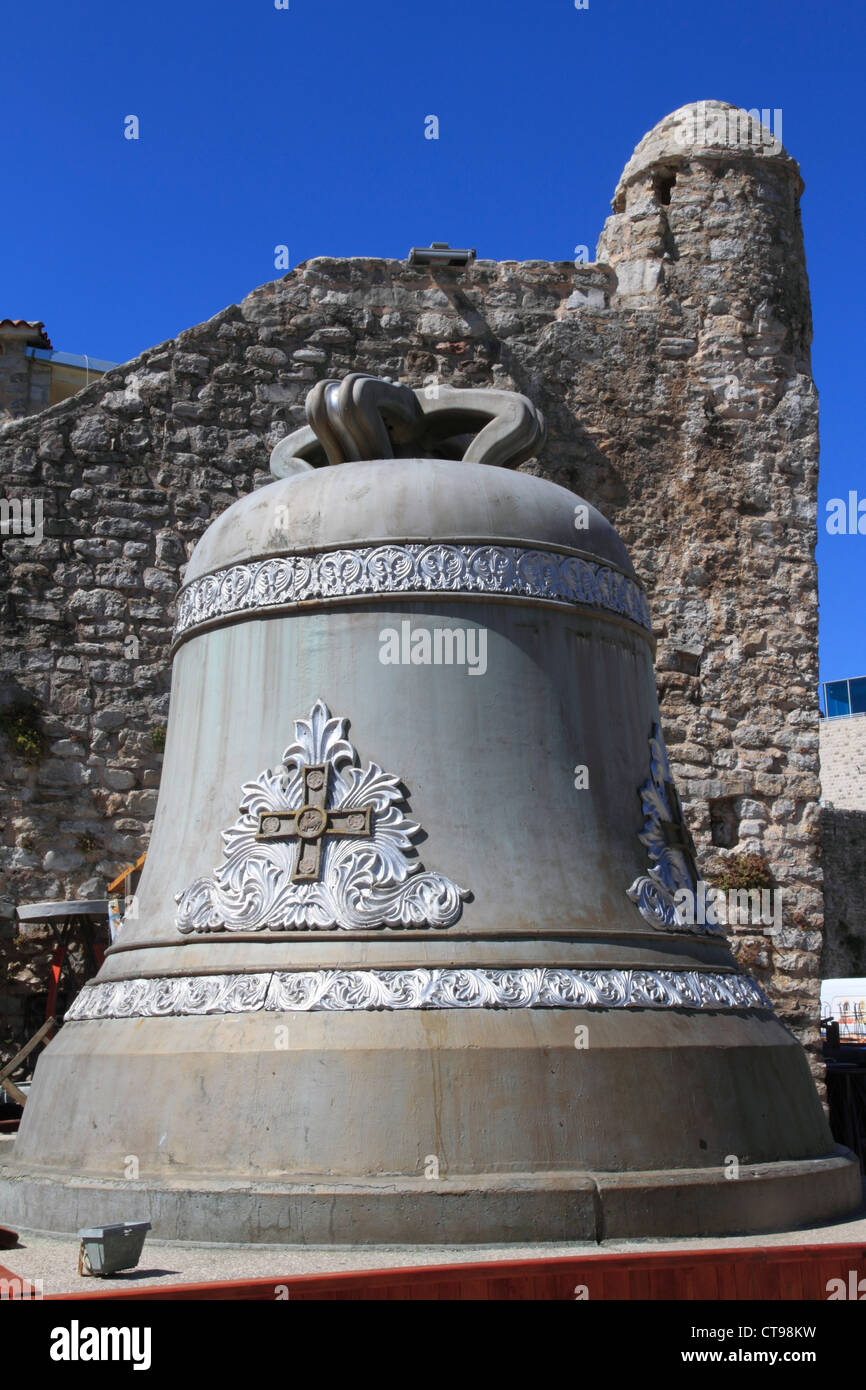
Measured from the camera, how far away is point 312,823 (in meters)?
4.14

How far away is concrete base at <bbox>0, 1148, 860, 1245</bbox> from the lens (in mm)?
3365

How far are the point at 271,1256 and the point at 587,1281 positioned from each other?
79cm

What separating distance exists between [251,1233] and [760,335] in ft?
32.4

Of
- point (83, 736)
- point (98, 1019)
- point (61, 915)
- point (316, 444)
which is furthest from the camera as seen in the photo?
point (83, 736)

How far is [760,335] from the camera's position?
1166cm

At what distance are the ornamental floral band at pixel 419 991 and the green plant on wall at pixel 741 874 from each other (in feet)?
22.1

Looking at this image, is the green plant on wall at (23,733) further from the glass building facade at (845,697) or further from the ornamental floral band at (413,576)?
the glass building facade at (845,697)

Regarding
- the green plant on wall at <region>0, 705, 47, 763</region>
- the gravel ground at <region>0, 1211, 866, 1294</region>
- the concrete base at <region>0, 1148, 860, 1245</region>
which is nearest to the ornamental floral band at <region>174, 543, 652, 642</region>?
the concrete base at <region>0, 1148, 860, 1245</region>

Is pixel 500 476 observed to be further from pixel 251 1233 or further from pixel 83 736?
pixel 83 736

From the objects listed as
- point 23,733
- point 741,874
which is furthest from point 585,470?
point 23,733

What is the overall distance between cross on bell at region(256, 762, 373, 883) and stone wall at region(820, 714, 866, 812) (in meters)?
27.4

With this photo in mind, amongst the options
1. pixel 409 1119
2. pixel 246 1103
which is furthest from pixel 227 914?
pixel 409 1119

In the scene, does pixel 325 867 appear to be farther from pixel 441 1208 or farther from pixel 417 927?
pixel 441 1208

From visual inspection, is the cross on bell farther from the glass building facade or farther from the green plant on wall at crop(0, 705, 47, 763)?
the glass building facade
